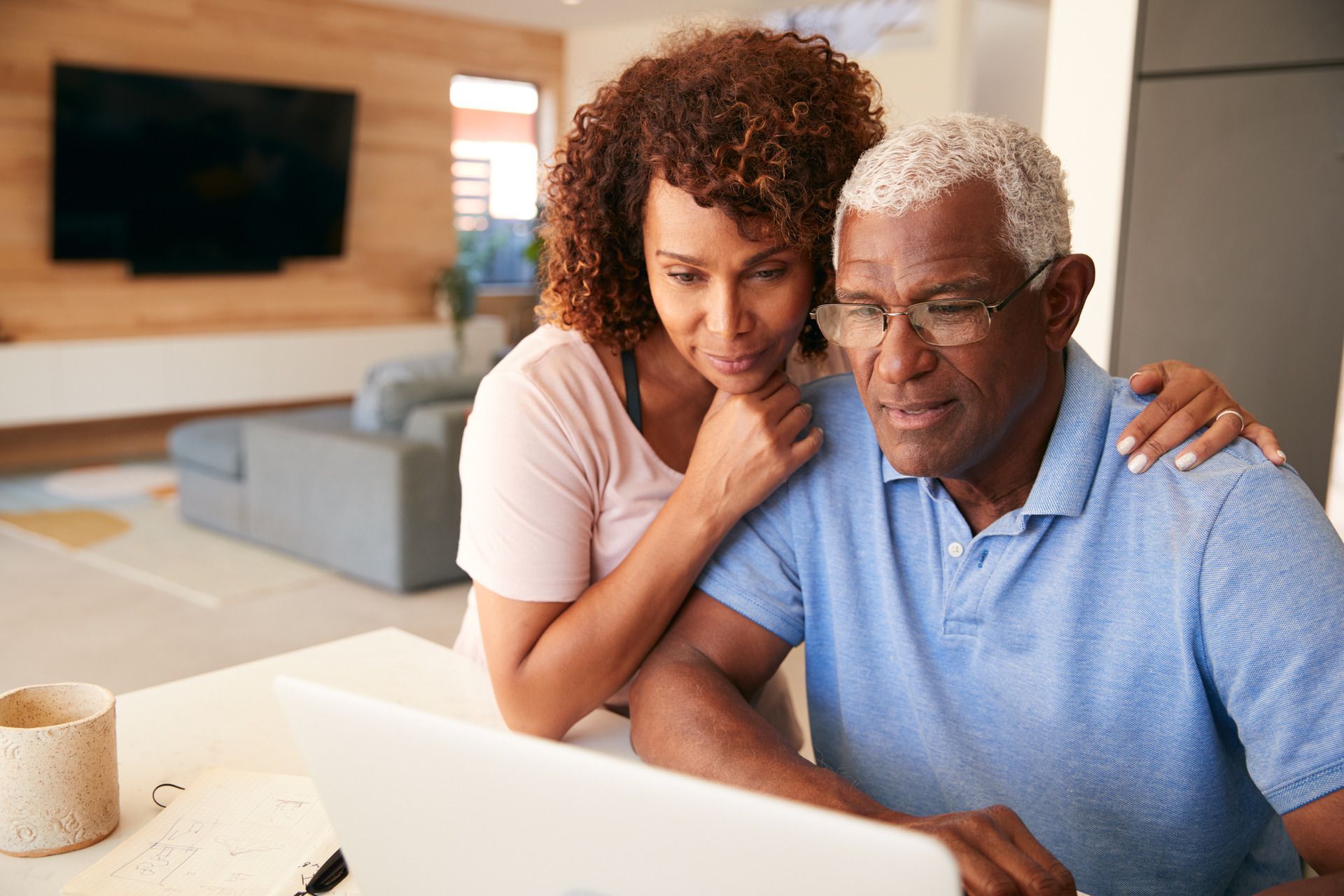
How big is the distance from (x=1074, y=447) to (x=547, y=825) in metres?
0.75

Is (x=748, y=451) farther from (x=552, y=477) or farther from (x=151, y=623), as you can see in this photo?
(x=151, y=623)

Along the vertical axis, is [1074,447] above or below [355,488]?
above

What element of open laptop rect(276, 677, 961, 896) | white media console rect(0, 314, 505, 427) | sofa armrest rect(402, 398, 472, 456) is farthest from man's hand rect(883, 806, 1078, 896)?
white media console rect(0, 314, 505, 427)

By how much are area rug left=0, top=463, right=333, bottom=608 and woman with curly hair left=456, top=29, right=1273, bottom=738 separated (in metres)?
3.09

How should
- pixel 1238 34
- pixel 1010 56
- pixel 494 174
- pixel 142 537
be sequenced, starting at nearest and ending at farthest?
pixel 1238 34, pixel 142 537, pixel 1010 56, pixel 494 174

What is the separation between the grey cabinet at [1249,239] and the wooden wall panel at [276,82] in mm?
5826

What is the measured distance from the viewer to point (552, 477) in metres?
1.38

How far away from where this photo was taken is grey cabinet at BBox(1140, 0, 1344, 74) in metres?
2.50

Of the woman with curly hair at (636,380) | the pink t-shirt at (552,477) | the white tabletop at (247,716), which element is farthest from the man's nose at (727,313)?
the white tabletop at (247,716)

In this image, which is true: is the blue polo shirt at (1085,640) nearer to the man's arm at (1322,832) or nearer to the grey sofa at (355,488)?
the man's arm at (1322,832)

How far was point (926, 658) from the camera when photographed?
4.24ft

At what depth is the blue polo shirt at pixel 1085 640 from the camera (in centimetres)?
105

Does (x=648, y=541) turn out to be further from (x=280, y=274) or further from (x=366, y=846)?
(x=280, y=274)

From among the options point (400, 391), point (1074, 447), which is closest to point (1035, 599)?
point (1074, 447)
